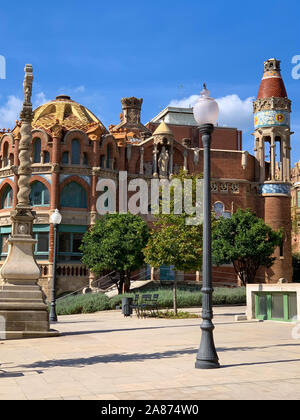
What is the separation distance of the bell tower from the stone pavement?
3136cm

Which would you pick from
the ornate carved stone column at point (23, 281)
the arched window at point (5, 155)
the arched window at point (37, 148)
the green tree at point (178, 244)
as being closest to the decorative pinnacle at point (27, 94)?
the ornate carved stone column at point (23, 281)

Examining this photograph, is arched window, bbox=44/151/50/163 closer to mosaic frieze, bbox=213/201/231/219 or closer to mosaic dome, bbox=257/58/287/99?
mosaic frieze, bbox=213/201/231/219

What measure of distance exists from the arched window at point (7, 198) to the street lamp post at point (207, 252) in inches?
1409

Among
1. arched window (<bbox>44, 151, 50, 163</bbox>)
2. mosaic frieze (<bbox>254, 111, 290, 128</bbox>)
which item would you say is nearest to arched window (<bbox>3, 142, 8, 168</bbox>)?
arched window (<bbox>44, 151, 50, 163</bbox>)

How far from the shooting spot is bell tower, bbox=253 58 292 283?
48.6 m

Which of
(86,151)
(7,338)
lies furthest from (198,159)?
(7,338)

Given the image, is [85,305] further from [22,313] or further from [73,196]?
[22,313]

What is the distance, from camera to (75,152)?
144 feet

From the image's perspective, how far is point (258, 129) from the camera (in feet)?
163

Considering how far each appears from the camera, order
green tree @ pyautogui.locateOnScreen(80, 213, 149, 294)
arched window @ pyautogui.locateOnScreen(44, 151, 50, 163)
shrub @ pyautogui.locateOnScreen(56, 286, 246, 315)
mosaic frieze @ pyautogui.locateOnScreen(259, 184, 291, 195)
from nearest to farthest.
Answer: shrub @ pyautogui.locateOnScreen(56, 286, 246, 315) → green tree @ pyautogui.locateOnScreen(80, 213, 149, 294) → arched window @ pyautogui.locateOnScreen(44, 151, 50, 163) → mosaic frieze @ pyautogui.locateOnScreen(259, 184, 291, 195)

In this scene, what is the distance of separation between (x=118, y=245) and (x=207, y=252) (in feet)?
89.0

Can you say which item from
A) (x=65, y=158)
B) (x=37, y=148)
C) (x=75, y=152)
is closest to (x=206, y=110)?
(x=65, y=158)

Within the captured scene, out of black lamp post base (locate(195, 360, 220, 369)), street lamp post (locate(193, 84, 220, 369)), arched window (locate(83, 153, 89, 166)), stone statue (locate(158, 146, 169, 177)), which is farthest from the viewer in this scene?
stone statue (locate(158, 146, 169, 177))
